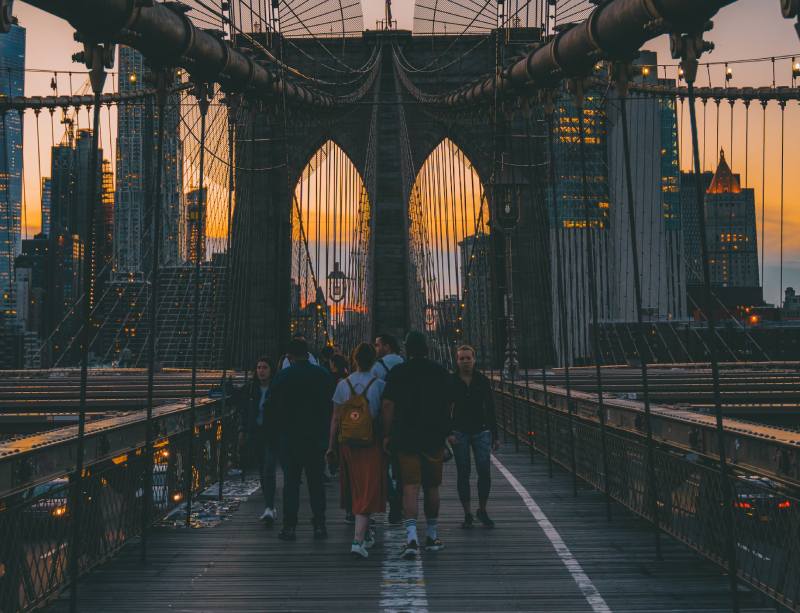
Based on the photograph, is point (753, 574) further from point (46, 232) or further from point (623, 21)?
point (46, 232)

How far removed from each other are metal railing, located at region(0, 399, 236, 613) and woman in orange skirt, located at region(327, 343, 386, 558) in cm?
151

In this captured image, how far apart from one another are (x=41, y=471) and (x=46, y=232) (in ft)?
678

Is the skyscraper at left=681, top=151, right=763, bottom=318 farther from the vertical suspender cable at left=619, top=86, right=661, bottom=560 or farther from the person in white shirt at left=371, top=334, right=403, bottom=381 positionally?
the vertical suspender cable at left=619, top=86, right=661, bottom=560

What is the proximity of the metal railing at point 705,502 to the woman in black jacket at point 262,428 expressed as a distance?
3.01 m

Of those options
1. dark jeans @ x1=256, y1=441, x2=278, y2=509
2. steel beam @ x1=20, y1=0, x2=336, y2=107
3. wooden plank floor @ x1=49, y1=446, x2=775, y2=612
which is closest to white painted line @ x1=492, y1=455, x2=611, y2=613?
wooden plank floor @ x1=49, y1=446, x2=775, y2=612

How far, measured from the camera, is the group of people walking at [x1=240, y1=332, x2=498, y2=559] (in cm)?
704

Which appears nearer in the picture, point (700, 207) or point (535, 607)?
point (700, 207)

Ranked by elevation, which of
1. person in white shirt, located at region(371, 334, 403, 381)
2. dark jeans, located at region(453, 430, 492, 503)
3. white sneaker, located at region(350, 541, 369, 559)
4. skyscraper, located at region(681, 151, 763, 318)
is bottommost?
white sneaker, located at region(350, 541, 369, 559)

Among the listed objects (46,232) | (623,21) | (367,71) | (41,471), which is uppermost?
(46,232)

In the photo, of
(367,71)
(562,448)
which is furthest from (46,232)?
(562,448)

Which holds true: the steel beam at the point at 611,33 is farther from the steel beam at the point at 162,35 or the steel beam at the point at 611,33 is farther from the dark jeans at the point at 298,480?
the dark jeans at the point at 298,480

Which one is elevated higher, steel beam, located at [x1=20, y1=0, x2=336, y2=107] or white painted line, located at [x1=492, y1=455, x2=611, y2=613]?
steel beam, located at [x1=20, y1=0, x2=336, y2=107]

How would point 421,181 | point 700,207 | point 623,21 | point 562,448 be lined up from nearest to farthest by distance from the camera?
point 700,207 → point 623,21 → point 562,448 → point 421,181

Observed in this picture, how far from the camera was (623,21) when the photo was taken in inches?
272
